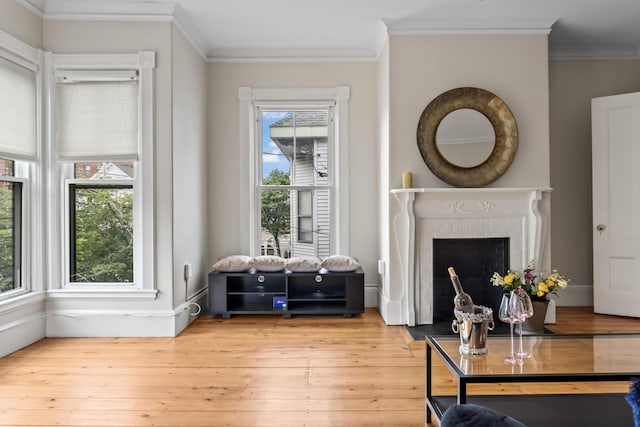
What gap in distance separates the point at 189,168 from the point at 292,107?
1.37 m

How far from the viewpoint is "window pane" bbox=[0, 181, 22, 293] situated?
3301 mm

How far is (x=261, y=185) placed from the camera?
4.81m

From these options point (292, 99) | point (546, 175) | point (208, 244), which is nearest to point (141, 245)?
point (208, 244)

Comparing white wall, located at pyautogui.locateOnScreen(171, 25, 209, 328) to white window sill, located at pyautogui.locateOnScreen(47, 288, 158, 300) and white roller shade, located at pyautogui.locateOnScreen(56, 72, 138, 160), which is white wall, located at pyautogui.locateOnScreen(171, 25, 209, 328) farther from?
white roller shade, located at pyautogui.locateOnScreen(56, 72, 138, 160)

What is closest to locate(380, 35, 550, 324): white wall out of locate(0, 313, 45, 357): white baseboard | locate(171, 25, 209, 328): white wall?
locate(171, 25, 209, 328): white wall

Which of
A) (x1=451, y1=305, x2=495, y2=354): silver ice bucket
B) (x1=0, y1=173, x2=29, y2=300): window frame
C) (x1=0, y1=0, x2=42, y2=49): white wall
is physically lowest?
(x1=451, y1=305, x2=495, y2=354): silver ice bucket

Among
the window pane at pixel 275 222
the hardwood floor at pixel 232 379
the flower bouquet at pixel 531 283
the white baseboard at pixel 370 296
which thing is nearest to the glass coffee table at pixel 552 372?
the hardwood floor at pixel 232 379

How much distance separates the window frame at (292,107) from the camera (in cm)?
470

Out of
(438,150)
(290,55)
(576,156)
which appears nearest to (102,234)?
(290,55)

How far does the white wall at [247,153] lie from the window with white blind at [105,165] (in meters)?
1.12

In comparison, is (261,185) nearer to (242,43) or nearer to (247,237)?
(247,237)

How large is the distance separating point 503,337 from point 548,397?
0.32 m

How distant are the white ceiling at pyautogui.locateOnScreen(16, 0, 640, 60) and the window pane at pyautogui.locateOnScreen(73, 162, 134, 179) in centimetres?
124

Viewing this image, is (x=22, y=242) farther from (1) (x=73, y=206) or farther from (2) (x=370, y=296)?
(2) (x=370, y=296)
